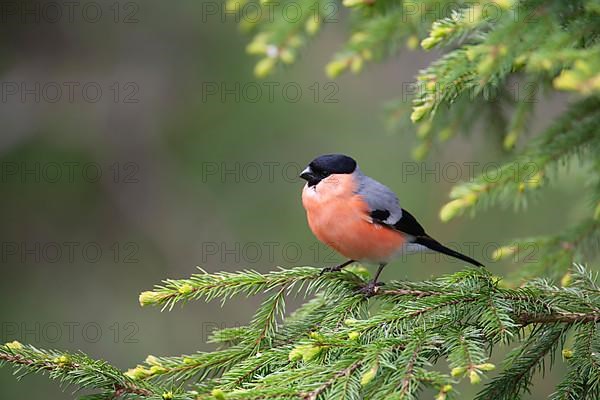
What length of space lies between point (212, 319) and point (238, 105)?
6.52 feet

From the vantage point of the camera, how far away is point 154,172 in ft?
22.1

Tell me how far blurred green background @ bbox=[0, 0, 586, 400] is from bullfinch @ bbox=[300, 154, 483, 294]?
2.24m

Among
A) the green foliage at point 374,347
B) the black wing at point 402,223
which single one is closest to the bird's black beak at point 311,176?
the black wing at point 402,223

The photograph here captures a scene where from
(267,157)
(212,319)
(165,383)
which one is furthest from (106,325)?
(165,383)

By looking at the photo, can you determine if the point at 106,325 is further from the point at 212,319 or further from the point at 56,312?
the point at 212,319

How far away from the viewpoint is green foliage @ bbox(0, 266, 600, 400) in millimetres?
2115

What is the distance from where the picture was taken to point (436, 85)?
2.43 metres

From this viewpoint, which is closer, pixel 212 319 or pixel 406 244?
pixel 406 244

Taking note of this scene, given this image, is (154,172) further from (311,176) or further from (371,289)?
(371,289)

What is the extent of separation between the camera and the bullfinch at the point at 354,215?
143 inches

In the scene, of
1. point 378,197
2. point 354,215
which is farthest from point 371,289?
point 378,197

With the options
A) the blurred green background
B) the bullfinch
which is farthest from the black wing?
the blurred green background

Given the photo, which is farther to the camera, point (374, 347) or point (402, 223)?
point (402, 223)

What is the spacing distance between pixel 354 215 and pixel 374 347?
1509 mm
